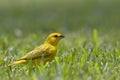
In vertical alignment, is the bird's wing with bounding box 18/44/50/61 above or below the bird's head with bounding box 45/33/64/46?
below

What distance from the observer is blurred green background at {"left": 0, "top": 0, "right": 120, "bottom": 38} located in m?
11.4

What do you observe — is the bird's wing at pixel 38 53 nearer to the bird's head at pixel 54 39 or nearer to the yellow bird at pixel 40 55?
the yellow bird at pixel 40 55

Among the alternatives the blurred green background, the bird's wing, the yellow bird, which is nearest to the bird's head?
the yellow bird

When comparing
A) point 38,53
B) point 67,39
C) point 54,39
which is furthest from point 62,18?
point 38,53

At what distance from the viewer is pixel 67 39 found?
9.66m

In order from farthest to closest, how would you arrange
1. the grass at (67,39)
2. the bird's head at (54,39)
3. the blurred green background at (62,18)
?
the blurred green background at (62,18) → the bird's head at (54,39) → the grass at (67,39)

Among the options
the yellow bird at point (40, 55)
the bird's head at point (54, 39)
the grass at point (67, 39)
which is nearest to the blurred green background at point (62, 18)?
the grass at point (67, 39)

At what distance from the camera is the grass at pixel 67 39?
17.8 ft

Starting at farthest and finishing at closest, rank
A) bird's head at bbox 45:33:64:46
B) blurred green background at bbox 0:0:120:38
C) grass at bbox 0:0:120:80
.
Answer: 1. blurred green background at bbox 0:0:120:38
2. bird's head at bbox 45:33:64:46
3. grass at bbox 0:0:120:80

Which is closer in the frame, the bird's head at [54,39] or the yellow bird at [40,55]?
the yellow bird at [40,55]

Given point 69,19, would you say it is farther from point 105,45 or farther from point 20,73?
point 20,73

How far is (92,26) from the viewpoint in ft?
38.6

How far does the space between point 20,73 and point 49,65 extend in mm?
412

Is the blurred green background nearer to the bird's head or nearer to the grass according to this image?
the grass
